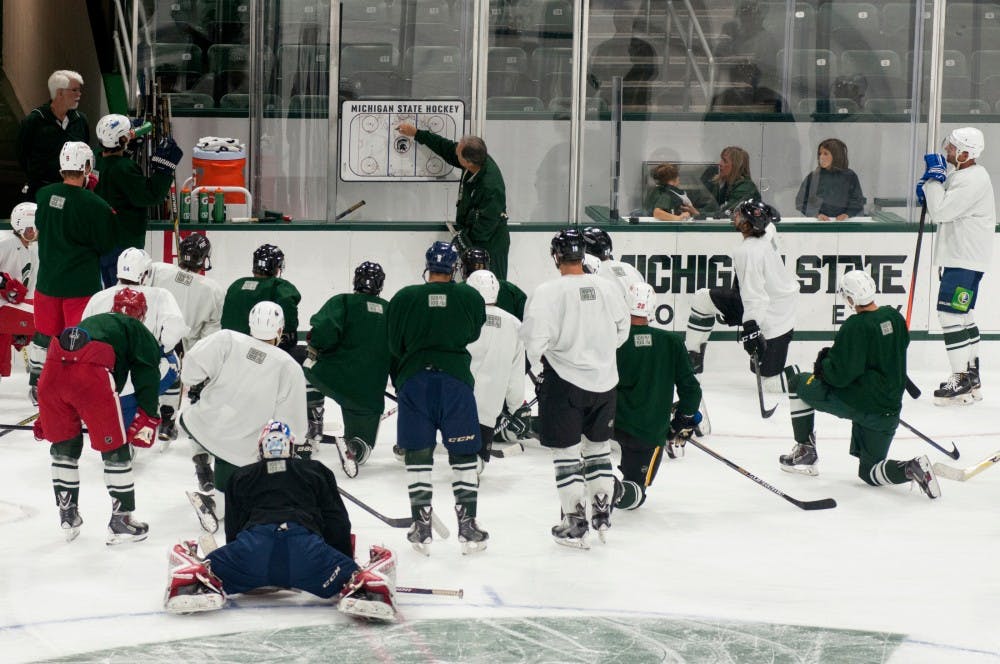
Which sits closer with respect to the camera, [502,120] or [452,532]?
[452,532]

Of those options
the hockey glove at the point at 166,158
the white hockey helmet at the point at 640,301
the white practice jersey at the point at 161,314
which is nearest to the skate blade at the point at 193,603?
the white practice jersey at the point at 161,314

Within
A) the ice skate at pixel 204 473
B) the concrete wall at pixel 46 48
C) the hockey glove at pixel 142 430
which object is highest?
the concrete wall at pixel 46 48

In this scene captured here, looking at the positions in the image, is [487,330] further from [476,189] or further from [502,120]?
[502,120]

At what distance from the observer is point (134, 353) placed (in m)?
6.32

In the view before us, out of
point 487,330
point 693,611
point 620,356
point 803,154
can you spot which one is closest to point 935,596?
point 693,611

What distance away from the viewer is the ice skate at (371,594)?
5.26 metres

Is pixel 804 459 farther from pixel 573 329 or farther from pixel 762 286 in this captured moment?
pixel 573 329

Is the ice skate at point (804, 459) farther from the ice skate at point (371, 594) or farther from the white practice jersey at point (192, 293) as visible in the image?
the ice skate at point (371, 594)

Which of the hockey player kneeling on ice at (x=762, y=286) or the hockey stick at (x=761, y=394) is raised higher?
Answer: the hockey player kneeling on ice at (x=762, y=286)

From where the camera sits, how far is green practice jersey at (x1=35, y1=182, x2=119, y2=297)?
8.17 m

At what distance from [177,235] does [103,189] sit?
974 mm

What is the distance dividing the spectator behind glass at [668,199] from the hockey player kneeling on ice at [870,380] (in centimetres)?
335

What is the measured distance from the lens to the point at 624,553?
6.36 m

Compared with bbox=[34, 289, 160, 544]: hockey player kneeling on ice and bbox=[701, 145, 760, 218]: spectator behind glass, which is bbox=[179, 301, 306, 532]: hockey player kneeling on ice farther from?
bbox=[701, 145, 760, 218]: spectator behind glass
